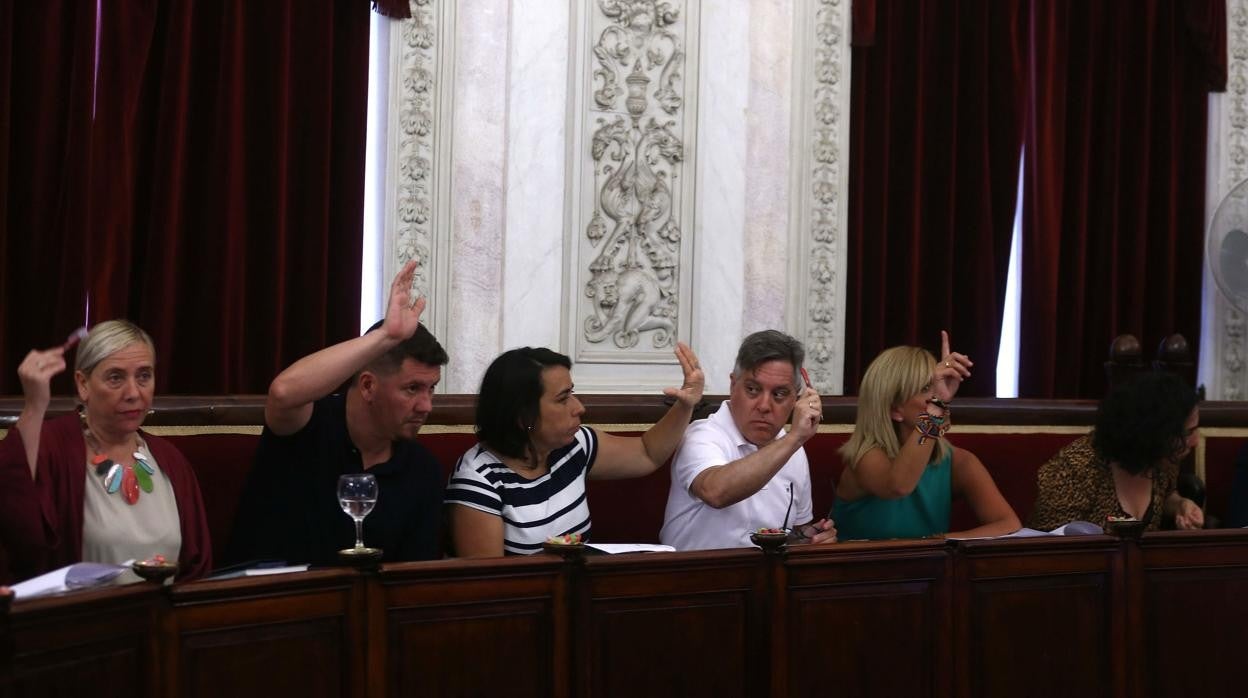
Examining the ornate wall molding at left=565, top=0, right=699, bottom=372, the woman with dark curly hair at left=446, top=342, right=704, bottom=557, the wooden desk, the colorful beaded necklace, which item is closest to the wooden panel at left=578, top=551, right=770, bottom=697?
the wooden desk

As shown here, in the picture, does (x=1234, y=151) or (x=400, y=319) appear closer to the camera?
(x=400, y=319)

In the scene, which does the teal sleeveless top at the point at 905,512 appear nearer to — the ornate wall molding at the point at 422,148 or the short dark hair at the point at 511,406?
the short dark hair at the point at 511,406

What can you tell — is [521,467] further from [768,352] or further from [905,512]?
[905,512]

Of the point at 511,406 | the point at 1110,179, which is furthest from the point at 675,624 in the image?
the point at 1110,179

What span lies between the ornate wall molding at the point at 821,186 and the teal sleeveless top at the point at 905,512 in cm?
190

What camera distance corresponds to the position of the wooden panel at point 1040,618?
296cm

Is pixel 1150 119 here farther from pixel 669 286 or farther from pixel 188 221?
pixel 188 221

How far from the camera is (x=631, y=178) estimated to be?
5262 millimetres

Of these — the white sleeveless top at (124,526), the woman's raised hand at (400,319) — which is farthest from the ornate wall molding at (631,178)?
the white sleeveless top at (124,526)

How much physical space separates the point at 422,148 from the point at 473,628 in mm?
2735

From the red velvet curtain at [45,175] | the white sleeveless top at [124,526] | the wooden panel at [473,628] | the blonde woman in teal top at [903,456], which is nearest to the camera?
the wooden panel at [473,628]

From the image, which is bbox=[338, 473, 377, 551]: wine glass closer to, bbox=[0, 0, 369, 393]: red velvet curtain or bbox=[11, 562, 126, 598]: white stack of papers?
bbox=[11, 562, 126, 598]: white stack of papers

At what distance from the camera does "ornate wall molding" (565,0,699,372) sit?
5195 millimetres

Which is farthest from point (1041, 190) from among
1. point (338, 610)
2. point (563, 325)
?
point (338, 610)
